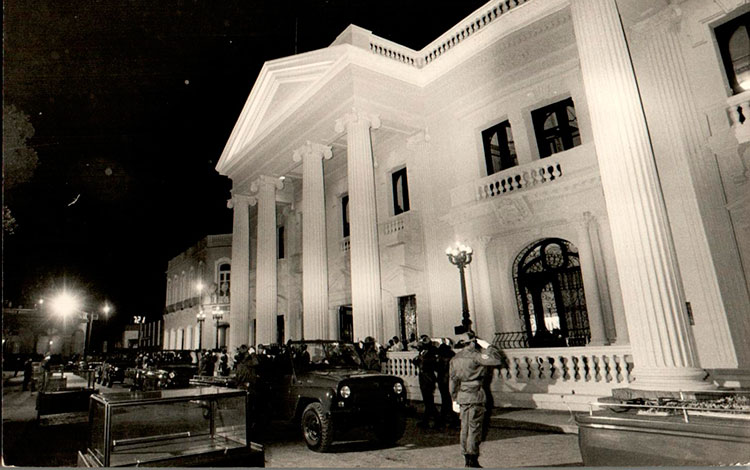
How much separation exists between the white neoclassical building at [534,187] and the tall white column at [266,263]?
84 mm

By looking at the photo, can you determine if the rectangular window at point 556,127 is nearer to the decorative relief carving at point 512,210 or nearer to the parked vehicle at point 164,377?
the decorative relief carving at point 512,210

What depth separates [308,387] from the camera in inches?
268

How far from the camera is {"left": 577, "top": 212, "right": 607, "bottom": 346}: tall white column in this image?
10.3m

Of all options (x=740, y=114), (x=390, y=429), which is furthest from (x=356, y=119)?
(x=390, y=429)

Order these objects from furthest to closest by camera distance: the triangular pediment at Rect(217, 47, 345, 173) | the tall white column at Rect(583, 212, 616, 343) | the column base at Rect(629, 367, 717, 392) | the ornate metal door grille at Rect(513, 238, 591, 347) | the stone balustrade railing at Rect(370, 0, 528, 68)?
the triangular pediment at Rect(217, 47, 345, 173), the stone balustrade railing at Rect(370, 0, 528, 68), the ornate metal door grille at Rect(513, 238, 591, 347), the tall white column at Rect(583, 212, 616, 343), the column base at Rect(629, 367, 717, 392)

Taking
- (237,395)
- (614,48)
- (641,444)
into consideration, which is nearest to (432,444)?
(641,444)

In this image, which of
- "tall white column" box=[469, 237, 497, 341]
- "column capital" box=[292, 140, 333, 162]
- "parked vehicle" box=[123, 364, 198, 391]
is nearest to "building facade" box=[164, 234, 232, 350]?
"parked vehicle" box=[123, 364, 198, 391]

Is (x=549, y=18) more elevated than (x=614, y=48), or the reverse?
(x=549, y=18)

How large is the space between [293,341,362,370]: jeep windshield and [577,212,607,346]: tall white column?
587 cm

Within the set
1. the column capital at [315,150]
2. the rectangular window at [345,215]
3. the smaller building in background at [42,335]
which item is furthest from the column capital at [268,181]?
the smaller building in background at [42,335]

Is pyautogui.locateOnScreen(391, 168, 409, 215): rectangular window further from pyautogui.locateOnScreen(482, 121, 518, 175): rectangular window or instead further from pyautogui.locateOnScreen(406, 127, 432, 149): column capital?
pyautogui.locateOnScreen(482, 121, 518, 175): rectangular window

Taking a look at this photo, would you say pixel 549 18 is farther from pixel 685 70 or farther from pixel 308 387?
pixel 308 387

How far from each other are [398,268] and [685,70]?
976cm

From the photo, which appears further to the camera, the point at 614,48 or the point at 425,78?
the point at 425,78
